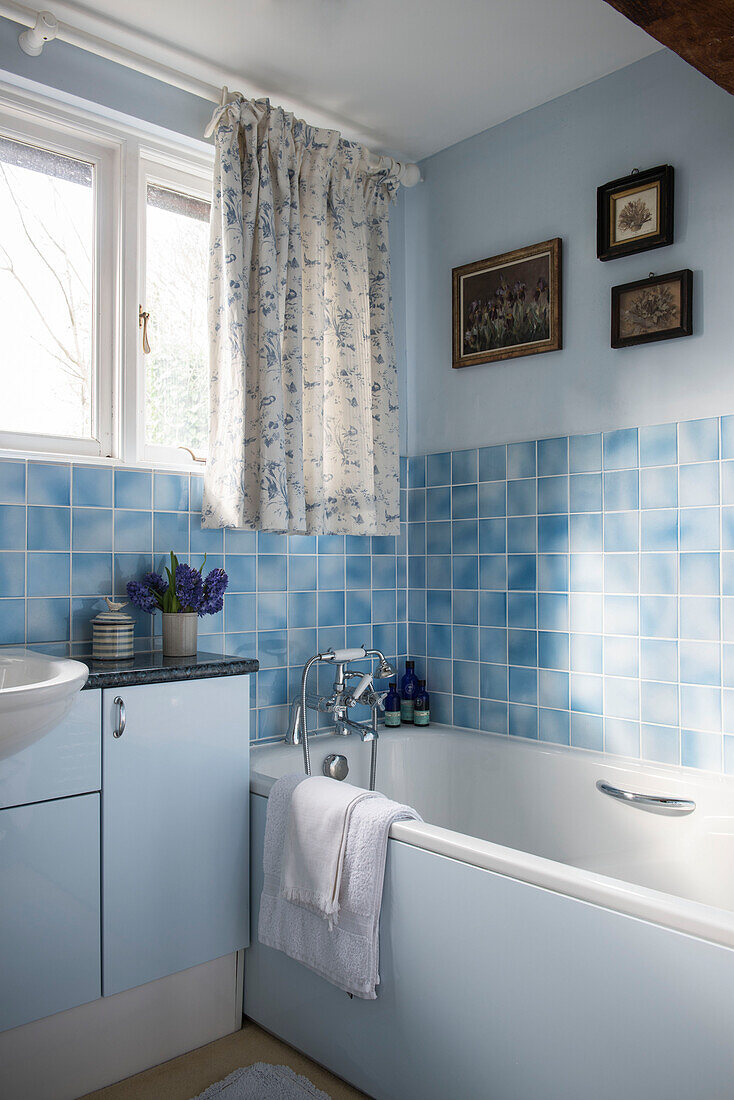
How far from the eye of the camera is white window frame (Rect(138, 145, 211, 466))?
230 centimetres

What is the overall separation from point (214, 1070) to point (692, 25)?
239cm

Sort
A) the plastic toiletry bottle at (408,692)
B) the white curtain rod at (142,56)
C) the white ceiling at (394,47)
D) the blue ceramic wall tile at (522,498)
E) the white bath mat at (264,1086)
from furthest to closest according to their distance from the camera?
1. the plastic toiletry bottle at (408,692)
2. the blue ceramic wall tile at (522,498)
3. the white ceiling at (394,47)
4. the white curtain rod at (142,56)
5. the white bath mat at (264,1086)

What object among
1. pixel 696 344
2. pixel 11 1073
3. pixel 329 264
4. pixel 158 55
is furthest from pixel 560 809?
pixel 158 55

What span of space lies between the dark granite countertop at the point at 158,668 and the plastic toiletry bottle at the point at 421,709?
Result: 34.9 inches

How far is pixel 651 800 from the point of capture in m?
2.11

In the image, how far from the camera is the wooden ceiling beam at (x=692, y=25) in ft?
4.67

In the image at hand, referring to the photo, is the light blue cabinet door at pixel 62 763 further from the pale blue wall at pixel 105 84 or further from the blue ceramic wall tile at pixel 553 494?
the pale blue wall at pixel 105 84

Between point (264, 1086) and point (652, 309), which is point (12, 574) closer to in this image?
point (264, 1086)

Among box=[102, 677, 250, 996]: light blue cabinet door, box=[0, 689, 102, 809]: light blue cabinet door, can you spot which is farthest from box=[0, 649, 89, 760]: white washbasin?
box=[102, 677, 250, 996]: light blue cabinet door

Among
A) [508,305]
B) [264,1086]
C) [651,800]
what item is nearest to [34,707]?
[264,1086]

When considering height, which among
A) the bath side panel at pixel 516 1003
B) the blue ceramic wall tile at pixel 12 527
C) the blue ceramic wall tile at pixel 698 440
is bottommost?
the bath side panel at pixel 516 1003

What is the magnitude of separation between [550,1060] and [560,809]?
38.2 inches

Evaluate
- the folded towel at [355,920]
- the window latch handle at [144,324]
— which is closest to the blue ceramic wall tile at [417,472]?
the window latch handle at [144,324]

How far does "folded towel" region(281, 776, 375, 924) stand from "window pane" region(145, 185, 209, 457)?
3.61 ft
